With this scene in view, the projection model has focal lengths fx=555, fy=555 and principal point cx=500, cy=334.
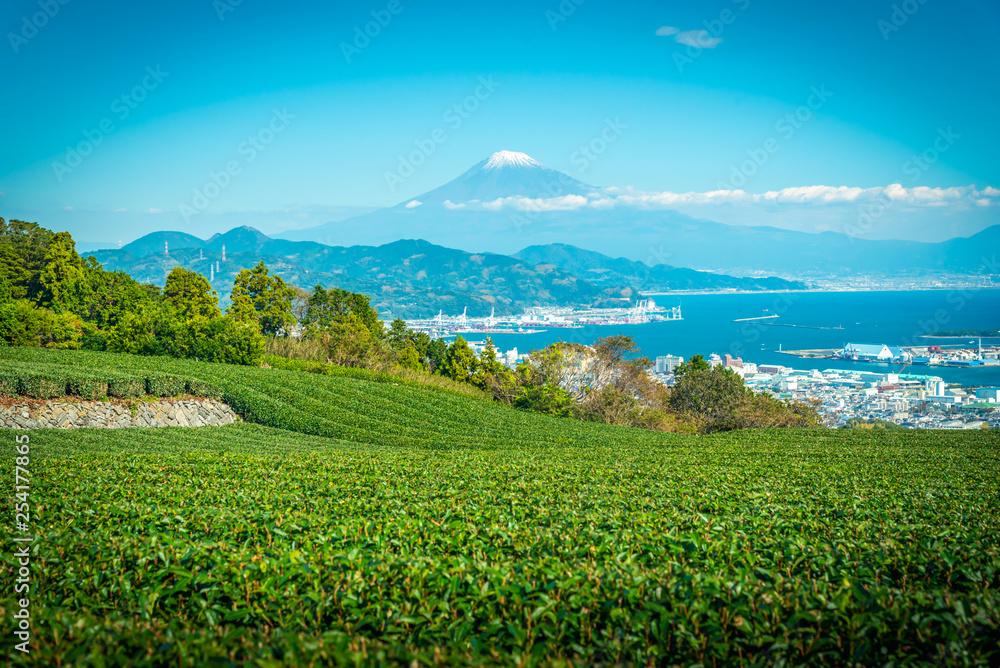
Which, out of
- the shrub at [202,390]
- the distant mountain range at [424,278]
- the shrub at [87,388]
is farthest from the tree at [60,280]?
the distant mountain range at [424,278]

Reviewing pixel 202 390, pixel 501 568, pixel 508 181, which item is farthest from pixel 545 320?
pixel 501 568

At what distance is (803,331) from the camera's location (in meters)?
103

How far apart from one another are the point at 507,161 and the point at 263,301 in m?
126

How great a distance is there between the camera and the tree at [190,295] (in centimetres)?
3719

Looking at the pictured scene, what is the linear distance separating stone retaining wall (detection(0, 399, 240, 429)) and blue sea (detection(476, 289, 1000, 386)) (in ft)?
123

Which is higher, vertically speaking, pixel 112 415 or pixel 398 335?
pixel 398 335

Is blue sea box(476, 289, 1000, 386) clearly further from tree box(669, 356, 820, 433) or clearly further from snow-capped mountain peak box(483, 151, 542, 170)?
snow-capped mountain peak box(483, 151, 542, 170)

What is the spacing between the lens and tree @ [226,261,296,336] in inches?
1569

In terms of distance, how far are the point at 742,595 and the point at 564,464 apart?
20.3 feet

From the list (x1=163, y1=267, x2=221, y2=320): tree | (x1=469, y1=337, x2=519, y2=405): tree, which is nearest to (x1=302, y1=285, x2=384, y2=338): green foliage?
(x1=163, y1=267, x2=221, y2=320): tree

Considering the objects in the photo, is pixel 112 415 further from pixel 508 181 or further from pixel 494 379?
pixel 508 181

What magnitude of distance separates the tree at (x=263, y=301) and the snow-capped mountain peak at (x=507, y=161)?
122m

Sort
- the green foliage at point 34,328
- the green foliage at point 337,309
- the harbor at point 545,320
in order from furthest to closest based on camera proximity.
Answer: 1. the harbor at point 545,320
2. the green foliage at point 337,309
3. the green foliage at point 34,328

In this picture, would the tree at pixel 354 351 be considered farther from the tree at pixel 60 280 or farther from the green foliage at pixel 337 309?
the tree at pixel 60 280
